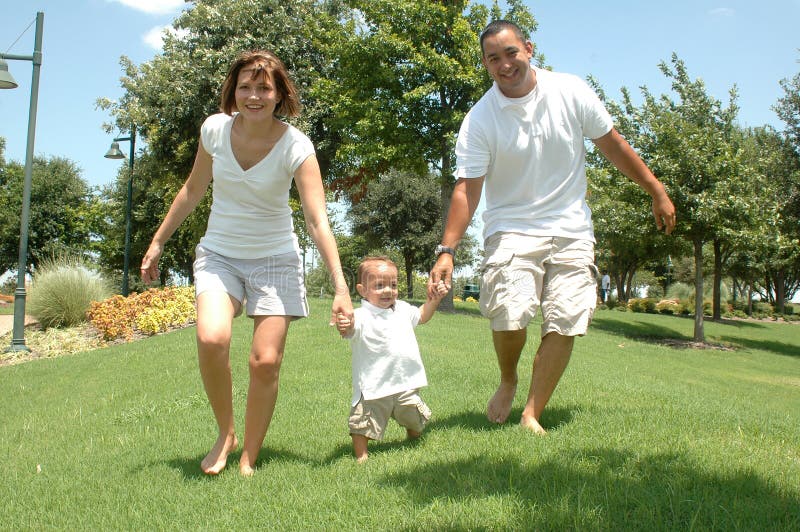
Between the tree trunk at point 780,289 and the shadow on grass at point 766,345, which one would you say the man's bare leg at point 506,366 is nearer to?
the shadow on grass at point 766,345

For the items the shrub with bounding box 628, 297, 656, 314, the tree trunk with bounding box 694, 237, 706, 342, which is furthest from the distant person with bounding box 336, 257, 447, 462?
the shrub with bounding box 628, 297, 656, 314

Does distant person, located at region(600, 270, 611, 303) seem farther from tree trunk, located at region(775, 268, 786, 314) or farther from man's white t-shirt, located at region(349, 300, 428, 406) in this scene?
man's white t-shirt, located at region(349, 300, 428, 406)

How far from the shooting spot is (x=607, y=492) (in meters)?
2.88

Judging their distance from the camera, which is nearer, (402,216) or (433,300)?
(433,300)

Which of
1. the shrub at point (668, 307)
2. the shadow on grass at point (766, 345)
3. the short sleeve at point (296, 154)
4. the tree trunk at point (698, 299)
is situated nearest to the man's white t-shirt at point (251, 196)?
the short sleeve at point (296, 154)

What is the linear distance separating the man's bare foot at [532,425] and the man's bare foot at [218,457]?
5.72ft

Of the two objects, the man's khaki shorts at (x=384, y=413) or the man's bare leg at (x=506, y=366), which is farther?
the man's bare leg at (x=506, y=366)

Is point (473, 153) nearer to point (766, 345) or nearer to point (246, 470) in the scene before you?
point (246, 470)

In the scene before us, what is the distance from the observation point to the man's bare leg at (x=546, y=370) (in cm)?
408

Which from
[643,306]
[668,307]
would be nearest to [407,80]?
[643,306]

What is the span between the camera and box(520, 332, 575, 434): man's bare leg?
4.08m

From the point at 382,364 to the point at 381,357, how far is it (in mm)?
41

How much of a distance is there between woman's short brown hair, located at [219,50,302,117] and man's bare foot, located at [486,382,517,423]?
2.23 m

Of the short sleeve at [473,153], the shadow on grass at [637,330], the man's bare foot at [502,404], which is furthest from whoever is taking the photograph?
the shadow on grass at [637,330]
